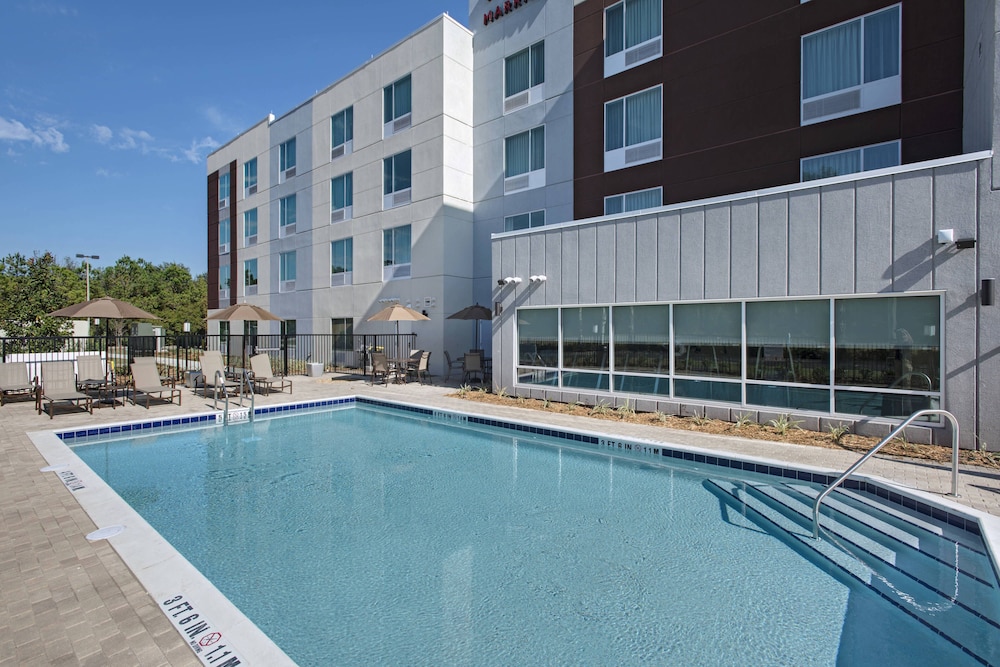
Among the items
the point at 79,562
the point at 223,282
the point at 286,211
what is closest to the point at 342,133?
the point at 286,211

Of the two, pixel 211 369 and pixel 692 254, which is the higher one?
pixel 692 254

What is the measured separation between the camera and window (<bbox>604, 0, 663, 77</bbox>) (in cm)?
1384

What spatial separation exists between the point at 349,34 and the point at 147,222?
121 ft

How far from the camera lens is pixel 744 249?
28.4 feet

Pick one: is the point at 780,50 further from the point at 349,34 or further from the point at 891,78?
the point at 349,34

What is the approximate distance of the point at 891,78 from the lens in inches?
405

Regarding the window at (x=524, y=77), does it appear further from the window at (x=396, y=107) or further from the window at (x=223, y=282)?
the window at (x=223, y=282)

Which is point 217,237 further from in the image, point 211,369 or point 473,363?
point 473,363

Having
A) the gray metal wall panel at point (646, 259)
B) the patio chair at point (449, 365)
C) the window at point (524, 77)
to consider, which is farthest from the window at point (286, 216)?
the gray metal wall panel at point (646, 259)

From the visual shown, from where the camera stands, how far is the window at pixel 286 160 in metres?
24.0

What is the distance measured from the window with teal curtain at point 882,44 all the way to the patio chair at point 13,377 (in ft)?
64.4

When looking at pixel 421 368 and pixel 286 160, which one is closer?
pixel 421 368

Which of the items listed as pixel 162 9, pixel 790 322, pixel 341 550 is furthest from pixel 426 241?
pixel 341 550

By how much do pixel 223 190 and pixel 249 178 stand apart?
3.49 m
